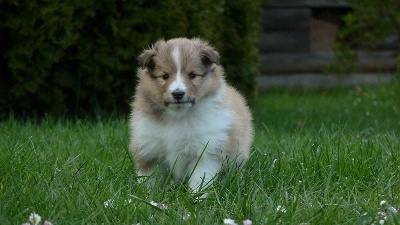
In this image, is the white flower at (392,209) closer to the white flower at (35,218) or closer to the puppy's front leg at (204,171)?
the puppy's front leg at (204,171)

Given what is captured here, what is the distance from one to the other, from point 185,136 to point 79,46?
341 cm

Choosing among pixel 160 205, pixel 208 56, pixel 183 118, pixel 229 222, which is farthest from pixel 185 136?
pixel 229 222

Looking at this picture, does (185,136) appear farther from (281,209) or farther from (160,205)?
(281,209)

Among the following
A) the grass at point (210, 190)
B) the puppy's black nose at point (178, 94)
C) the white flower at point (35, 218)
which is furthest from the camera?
the puppy's black nose at point (178, 94)

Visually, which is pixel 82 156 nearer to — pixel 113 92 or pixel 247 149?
pixel 247 149

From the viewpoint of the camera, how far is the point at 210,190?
4145mm

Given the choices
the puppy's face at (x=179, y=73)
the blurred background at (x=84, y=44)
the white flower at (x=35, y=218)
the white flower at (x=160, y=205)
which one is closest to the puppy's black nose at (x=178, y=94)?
the puppy's face at (x=179, y=73)

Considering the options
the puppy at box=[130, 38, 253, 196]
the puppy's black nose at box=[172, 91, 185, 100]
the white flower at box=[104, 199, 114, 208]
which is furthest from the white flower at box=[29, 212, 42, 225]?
the puppy's black nose at box=[172, 91, 185, 100]

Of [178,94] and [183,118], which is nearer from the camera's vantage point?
[178,94]

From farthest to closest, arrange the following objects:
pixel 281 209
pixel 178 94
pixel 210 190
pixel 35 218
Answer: pixel 178 94
pixel 210 190
pixel 281 209
pixel 35 218

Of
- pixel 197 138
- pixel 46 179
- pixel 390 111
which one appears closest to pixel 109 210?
pixel 46 179

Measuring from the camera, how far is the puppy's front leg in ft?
14.2

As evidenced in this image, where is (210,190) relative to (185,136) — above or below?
below

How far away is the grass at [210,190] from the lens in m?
3.62
